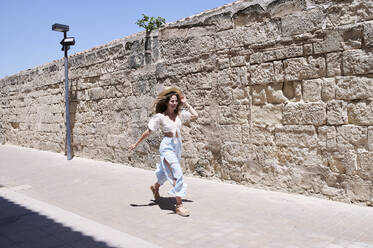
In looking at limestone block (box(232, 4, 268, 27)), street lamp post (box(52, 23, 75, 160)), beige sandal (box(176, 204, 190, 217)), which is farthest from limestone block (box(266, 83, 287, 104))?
street lamp post (box(52, 23, 75, 160))

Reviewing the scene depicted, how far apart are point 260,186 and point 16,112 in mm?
10164

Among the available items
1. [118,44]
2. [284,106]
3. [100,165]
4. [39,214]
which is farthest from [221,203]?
[118,44]

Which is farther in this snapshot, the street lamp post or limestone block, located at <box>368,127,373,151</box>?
the street lamp post

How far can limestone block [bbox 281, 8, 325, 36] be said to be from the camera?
4.41m

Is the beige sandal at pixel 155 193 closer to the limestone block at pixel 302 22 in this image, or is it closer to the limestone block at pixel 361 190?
the limestone block at pixel 361 190

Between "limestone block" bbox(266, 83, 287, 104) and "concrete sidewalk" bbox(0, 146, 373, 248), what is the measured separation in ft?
4.30

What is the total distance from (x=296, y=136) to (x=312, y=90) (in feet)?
2.14

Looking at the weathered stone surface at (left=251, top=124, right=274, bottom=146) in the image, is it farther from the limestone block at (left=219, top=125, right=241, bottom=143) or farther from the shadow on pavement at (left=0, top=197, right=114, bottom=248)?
the shadow on pavement at (left=0, top=197, right=114, bottom=248)

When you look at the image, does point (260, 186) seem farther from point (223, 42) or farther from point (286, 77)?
point (223, 42)

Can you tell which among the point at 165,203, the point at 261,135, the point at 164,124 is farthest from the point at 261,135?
the point at 165,203

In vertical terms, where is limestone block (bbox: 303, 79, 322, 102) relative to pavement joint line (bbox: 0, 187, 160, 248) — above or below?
above

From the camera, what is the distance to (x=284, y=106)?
15.7 feet

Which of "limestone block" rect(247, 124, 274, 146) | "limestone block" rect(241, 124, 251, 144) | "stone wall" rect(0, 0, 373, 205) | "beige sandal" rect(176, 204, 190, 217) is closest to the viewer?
"beige sandal" rect(176, 204, 190, 217)

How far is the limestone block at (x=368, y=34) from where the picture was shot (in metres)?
3.98
